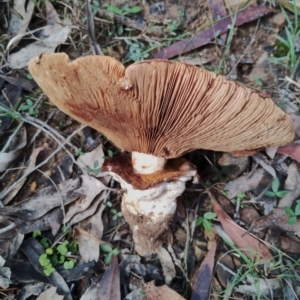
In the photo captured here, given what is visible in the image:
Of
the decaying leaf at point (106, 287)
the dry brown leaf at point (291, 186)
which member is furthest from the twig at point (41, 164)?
the dry brown leaf at point (291, 186)

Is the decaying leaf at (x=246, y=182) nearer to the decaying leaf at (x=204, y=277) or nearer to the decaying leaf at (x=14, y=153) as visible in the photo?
the decaying leaf at (x=204, y=277)

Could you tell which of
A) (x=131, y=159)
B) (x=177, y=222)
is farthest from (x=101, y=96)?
(x=177, y=222)

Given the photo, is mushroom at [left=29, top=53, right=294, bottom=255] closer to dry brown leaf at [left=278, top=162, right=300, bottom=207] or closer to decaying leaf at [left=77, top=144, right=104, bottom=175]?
decaying leaf at [left=77, top=144, right=104, bottom=175]

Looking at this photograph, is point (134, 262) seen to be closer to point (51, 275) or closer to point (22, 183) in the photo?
point (51, 275)

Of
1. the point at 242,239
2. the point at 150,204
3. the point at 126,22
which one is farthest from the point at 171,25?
the point at 242,239

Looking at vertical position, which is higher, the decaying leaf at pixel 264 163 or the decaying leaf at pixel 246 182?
the decaying leaf at pixel 264 163

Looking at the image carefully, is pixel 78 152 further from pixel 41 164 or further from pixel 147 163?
pixel 147 163

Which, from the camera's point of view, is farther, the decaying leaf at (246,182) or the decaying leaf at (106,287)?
the decaying leaf at (246,182)
